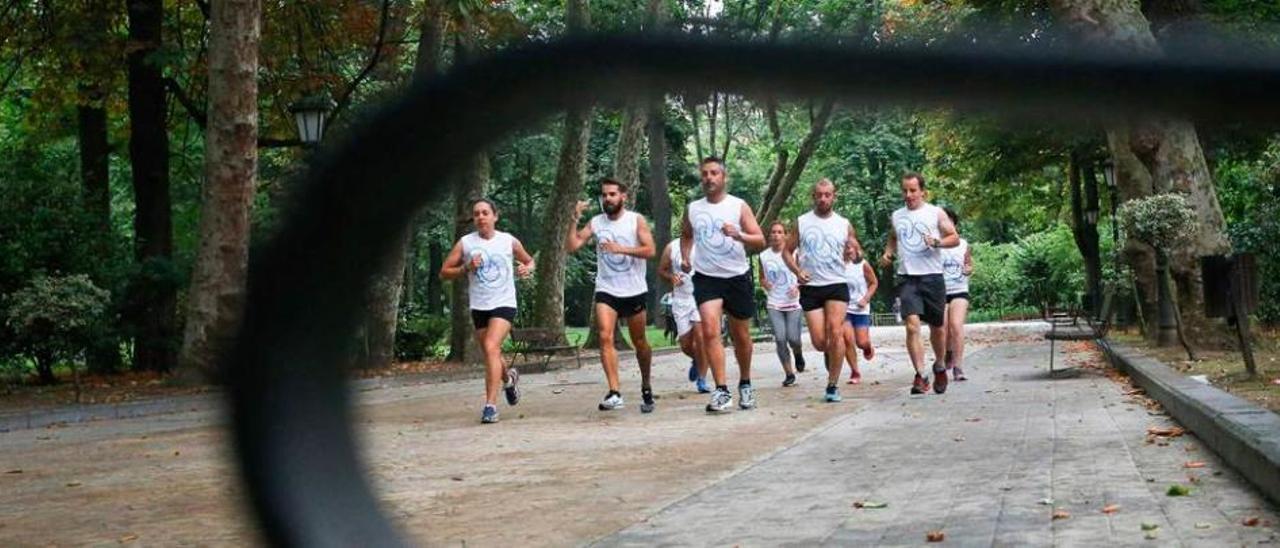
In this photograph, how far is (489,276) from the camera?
12.6 meters

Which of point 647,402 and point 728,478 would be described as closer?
point 728,478

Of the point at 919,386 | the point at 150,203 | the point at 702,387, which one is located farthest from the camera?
the point at 150,203

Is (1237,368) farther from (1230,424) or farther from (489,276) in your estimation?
(489,276)

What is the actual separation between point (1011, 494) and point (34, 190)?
19120mm

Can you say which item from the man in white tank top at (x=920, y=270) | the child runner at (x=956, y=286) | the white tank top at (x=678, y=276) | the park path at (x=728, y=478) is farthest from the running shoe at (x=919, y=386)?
the white tank top at (x=678, y=276)

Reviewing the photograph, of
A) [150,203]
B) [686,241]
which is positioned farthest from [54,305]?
[686,241]

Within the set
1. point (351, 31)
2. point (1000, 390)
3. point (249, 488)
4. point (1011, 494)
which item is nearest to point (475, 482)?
point (1011, 494)

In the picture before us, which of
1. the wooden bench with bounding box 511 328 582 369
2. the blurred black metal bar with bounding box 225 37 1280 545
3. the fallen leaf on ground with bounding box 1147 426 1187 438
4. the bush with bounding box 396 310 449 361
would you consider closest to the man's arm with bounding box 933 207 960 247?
the fallen leaf on ground with bounding box 1147 426 1187 438

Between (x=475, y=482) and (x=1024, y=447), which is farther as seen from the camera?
(x=1024, y=447)

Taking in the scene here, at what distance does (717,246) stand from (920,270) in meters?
2.74

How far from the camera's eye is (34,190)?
22.6 meters

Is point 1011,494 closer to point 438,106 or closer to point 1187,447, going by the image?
point 1187,447

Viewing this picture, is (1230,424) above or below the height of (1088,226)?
below

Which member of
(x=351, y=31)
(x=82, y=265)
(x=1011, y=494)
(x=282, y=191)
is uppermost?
(x=351, y=31)
